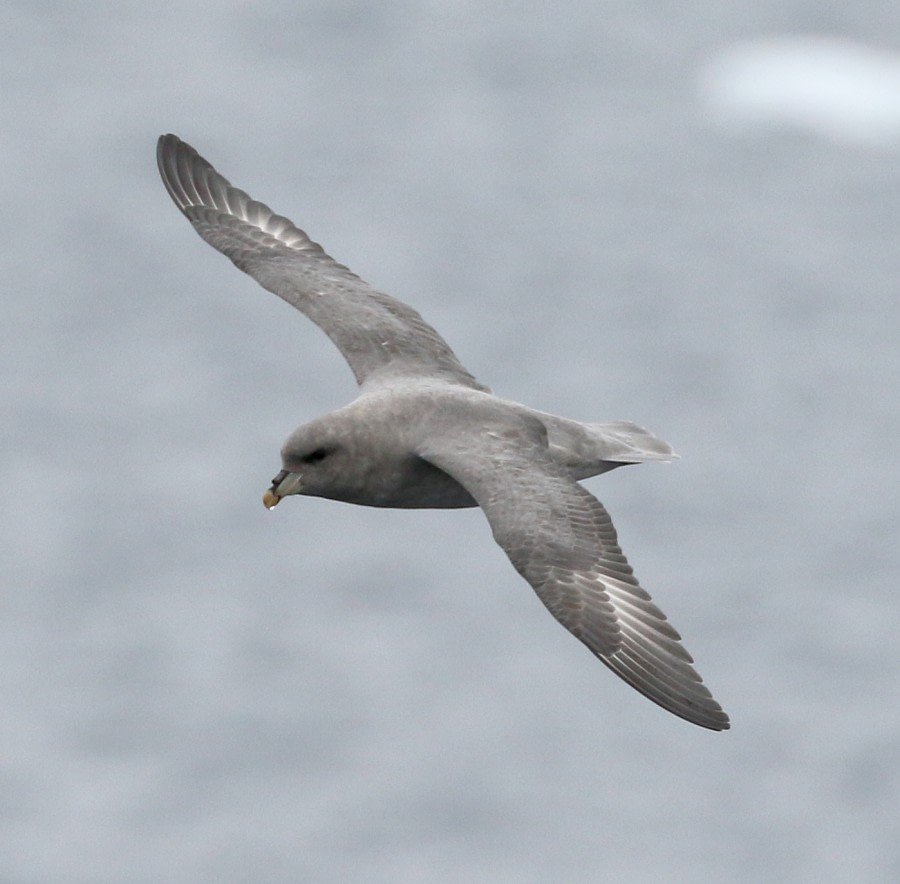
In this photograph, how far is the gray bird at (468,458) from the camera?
1511 cm

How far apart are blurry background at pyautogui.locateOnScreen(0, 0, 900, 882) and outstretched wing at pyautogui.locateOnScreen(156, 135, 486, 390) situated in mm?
86798

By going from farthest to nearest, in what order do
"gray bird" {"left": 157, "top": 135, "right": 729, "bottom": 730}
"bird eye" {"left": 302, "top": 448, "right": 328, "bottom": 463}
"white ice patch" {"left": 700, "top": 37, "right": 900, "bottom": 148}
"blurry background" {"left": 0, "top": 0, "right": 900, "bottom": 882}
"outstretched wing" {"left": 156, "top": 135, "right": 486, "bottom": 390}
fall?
"white ice patch" {"left": 700, "top": 37, "right": 900, "bottom": 148}
"blurry background" {"left": 0, "top": 0, "right": 900, "bottom": 882}
"outstretched wing" {"left": 156, "top": 135, "right": 486, "bottom": 390}
"bird eye" {"left": 302, "top": 448, "right": 328, "bottom": 463}
"gray bird" {"left": 157, "top": 135, "right": 729, "bottom": 730}

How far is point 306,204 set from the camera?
495 feet

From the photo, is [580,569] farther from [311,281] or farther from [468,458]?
[311,281]

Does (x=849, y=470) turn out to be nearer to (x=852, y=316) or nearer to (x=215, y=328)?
(x=852, y=316)

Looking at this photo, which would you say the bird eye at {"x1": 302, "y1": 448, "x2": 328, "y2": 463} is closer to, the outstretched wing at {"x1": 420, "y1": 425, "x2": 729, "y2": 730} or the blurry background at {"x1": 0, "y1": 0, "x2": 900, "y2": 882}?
the outstretched wing at {"x1": 420, "y1": 425, "x2": 729, "y2": 730}

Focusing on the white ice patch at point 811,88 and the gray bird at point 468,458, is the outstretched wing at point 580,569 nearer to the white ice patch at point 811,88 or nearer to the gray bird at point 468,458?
the gray bird at point 468,458

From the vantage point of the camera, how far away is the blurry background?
390 ft

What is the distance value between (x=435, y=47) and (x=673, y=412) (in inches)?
2338

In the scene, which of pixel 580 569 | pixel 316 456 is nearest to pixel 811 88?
pixel 316 456

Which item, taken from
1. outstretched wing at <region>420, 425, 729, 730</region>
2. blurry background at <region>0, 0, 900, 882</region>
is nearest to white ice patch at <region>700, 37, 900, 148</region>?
blurry background at <region>0, 0, 900, 882</region>

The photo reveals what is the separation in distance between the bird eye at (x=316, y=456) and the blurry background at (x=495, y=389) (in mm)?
90398

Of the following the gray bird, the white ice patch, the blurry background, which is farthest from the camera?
the white ice patch

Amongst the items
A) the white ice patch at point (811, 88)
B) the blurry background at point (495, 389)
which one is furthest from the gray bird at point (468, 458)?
the white ice patch at point (811, 88)
